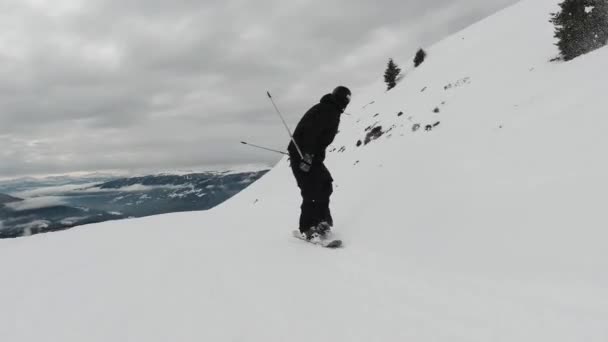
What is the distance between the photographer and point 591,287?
2957 millimetres

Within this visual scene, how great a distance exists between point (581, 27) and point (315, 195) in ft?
43.0

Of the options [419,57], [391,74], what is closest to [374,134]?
[391,74]

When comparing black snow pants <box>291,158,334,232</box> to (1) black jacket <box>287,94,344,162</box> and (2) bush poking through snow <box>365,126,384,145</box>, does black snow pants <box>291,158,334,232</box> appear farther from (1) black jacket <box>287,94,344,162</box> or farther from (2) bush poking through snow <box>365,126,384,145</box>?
(2) bush poking through snow <box>365,126,384,145</box>

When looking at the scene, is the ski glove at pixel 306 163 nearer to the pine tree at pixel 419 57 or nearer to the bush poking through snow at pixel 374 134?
the bush poking through snow at pixel 374 134

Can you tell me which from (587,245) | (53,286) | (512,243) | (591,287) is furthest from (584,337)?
(53,286)

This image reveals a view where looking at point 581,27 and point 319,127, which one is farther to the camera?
point 581,27

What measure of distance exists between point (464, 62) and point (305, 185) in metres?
24.7

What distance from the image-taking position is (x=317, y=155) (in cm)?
610

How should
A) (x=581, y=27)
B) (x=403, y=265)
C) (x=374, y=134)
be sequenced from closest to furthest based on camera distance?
(x=403, y=265)
(x=581, y=27)
(x=374, y=134)

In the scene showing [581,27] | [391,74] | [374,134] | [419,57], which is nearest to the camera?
[581,27]

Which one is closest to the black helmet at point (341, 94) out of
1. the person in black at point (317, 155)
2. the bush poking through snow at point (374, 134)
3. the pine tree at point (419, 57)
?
the person in black at point (317, 155)


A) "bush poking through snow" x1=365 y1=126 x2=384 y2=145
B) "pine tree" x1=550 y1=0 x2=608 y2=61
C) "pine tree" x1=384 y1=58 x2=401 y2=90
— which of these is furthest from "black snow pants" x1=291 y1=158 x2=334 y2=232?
"pine tree" x1=384 y1=58 x2=401 y2=90

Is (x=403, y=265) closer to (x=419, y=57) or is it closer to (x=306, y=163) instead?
(x=306, y=163)

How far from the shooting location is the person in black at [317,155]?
6.04 metres
